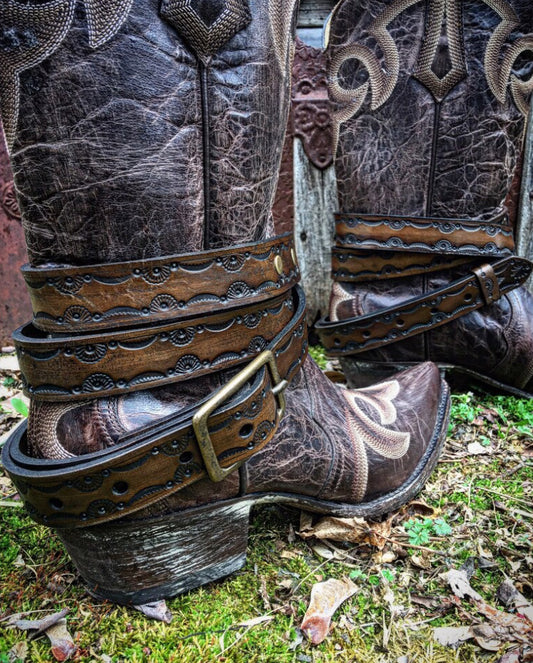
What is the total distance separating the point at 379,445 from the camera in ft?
3.49

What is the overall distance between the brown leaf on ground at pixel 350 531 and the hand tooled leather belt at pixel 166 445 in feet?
0.96

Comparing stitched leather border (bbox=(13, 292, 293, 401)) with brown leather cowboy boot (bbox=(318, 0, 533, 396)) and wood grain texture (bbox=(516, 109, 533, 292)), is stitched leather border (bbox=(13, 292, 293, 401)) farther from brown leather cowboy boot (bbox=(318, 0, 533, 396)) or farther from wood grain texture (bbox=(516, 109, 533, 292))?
wood grain texture (bbox=(516, 109, 533, 292))

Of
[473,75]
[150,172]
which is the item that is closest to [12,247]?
[150,172]

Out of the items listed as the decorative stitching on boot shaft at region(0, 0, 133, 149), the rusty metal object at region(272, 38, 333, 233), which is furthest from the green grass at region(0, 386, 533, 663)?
the rusty metal object at region(272, 38, 333, 233)

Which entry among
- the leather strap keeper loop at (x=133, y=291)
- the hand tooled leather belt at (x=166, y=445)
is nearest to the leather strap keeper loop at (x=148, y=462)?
the hand tooled leather belt at (x=166, y=445)

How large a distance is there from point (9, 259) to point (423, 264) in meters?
1.58

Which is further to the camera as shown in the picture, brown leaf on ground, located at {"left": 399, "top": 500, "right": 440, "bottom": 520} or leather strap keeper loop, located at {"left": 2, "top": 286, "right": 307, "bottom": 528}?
brown leaf on ground, located at {"left": 399, "top": 500, "right": 440, "bottom": 520}

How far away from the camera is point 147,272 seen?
29.0 inches

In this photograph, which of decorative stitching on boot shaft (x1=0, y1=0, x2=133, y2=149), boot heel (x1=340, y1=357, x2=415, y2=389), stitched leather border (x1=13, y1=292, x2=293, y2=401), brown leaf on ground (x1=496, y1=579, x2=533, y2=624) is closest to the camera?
decorative stitching on boot shaft (x1=0, y1=0, x2=133, y2=149)

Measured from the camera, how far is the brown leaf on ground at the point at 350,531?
1.02m

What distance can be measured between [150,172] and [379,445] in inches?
27.0

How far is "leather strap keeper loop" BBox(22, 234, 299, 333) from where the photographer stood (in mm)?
726

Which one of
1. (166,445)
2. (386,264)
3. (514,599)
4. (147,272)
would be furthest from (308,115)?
(514,599)

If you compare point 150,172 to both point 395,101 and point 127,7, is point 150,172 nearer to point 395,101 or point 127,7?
point 127,7
